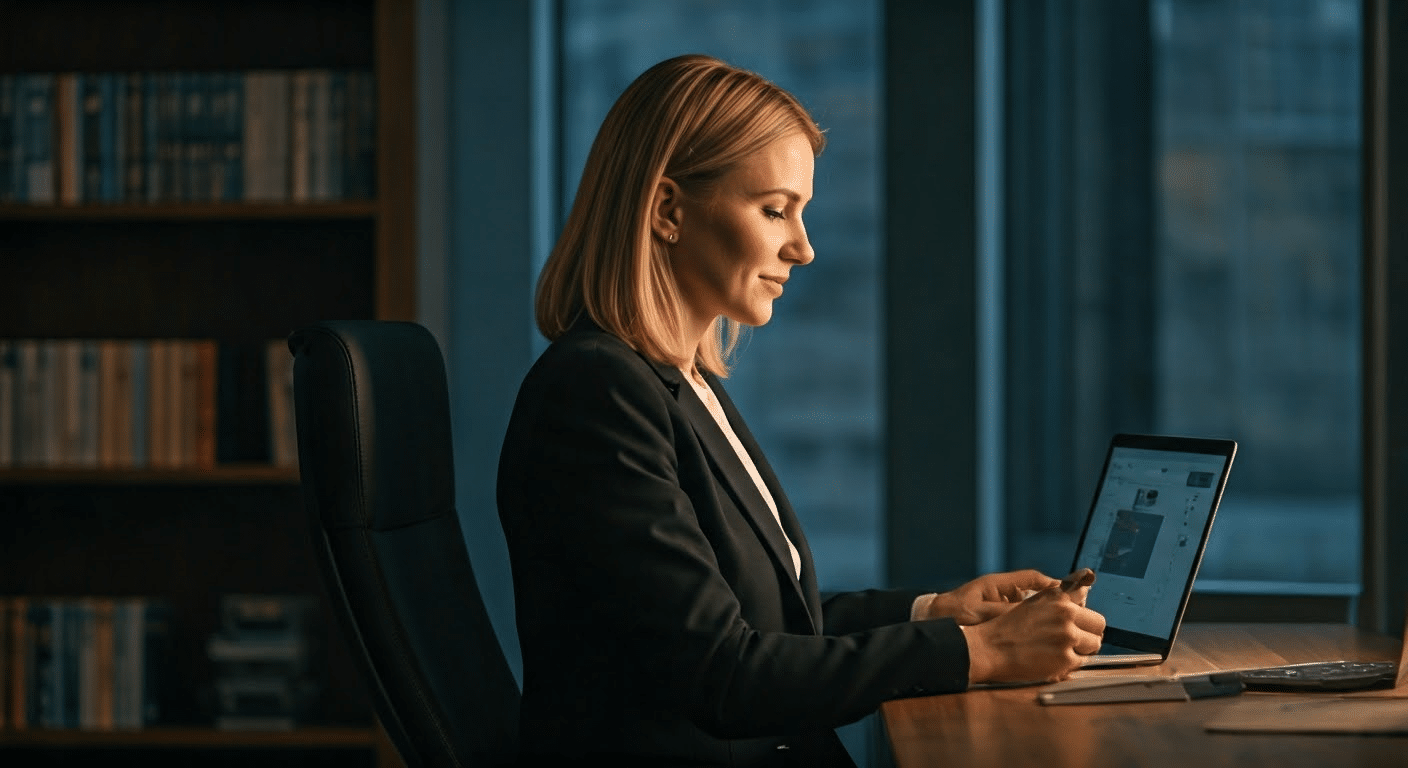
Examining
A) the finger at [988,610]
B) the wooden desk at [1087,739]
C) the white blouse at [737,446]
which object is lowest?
the wooden desk at [1087,739]

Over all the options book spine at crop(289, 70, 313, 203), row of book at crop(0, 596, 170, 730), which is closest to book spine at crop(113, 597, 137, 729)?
row of book at crop(0, 596, 170, 730)

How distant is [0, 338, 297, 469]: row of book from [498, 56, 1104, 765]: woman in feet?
4.71

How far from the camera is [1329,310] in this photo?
287cm

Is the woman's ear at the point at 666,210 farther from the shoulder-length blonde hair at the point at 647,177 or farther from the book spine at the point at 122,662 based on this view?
the book spine at the point at 122,662

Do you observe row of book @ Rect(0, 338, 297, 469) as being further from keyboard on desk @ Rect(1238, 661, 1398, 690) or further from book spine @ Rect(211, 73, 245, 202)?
keyboard on desk @ Rect(1238, 661, 1398, 690)

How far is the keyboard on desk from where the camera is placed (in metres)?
1.40

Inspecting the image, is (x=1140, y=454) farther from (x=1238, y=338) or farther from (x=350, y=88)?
(x=350, y=88)

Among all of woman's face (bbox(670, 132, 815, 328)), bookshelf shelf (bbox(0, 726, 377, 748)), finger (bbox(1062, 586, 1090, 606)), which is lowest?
bookshelf shelf (bbox(0, 726, 377, 748))

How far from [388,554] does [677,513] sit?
345 mm

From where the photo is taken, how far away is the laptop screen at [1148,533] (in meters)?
1.57

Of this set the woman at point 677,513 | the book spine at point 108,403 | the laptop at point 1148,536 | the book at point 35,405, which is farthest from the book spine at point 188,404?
the laptop at point 1148,536

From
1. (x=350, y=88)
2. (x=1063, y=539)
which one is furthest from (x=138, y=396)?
(x=1063, y=539)

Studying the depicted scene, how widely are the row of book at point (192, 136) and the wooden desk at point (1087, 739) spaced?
6.11 ft

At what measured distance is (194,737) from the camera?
9.12ft
